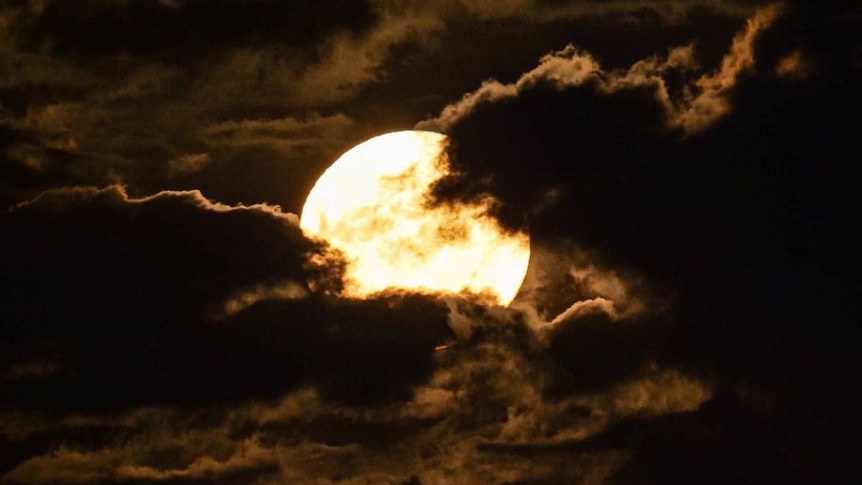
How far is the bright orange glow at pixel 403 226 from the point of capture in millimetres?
4469

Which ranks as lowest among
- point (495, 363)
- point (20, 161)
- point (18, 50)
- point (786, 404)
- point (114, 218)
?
point (786, 404)

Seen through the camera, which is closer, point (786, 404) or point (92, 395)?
point (92, 395)

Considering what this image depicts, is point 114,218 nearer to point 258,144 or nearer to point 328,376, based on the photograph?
point 258,144

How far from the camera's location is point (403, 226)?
4.48m

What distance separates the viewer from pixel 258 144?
4457mm

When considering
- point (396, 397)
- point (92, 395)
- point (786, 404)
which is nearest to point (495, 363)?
point (396, 397)

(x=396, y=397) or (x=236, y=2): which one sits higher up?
(x=236, y=2)

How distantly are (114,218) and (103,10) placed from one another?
105cm

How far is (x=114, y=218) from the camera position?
14.6ft

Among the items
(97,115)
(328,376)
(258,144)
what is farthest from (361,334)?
(97,115)

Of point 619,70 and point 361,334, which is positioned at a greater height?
point 619,70

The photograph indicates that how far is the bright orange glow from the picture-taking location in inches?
176

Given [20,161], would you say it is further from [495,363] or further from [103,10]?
[495,363]

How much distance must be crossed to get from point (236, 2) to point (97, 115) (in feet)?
2.98
